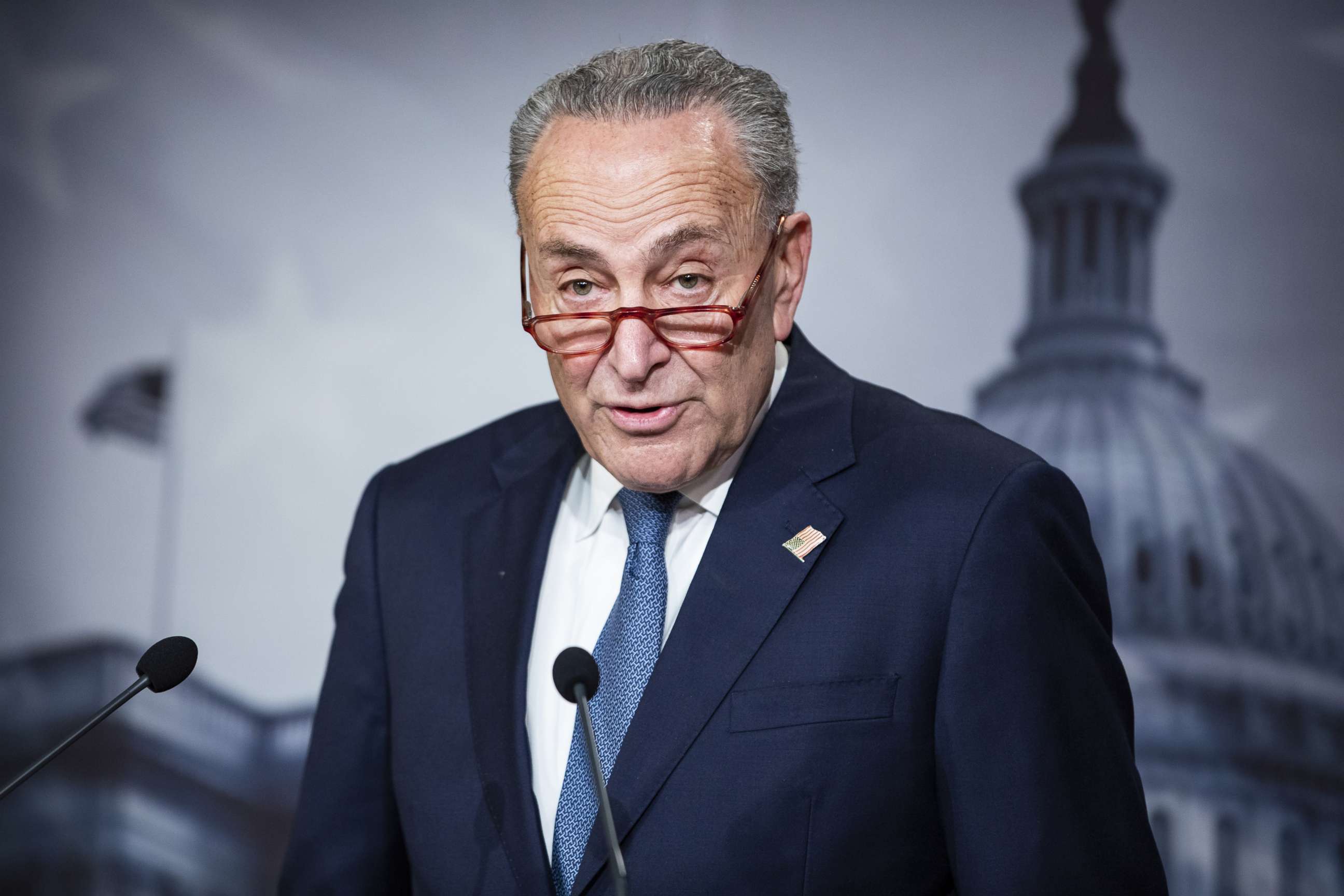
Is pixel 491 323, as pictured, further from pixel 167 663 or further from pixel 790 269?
pixel 167 663

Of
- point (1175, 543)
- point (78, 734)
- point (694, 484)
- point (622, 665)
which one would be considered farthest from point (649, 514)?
point (1175, 543)

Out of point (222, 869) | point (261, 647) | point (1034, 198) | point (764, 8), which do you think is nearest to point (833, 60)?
point (764, 8)

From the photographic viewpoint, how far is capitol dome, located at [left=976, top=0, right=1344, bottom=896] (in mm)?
2756

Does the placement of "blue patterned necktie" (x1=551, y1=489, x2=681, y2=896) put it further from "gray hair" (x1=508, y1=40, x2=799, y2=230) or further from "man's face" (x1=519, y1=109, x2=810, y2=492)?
"gray hair" (x1=508, y1=40, x2=799, y2=230)

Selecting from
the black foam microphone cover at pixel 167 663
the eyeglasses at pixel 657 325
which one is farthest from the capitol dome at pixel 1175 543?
the black foam microphone cover at pixel 167 663

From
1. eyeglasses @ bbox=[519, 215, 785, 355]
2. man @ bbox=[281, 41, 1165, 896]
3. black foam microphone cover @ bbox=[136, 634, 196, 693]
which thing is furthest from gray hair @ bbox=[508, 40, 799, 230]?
black foam microphone cover @ bbox=[136, 634, 196, 693]

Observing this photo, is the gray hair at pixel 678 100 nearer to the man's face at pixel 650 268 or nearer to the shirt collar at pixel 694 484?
the man's face at pixel 650 268

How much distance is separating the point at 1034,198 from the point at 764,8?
30.7 inches

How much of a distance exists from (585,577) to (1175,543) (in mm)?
1809

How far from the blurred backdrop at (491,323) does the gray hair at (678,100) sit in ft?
4.99

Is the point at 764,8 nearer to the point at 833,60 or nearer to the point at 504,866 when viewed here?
the point at 833,60

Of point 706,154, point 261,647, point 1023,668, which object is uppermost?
point 706,154

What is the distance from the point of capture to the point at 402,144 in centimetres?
315

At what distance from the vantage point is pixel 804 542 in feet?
4.55
